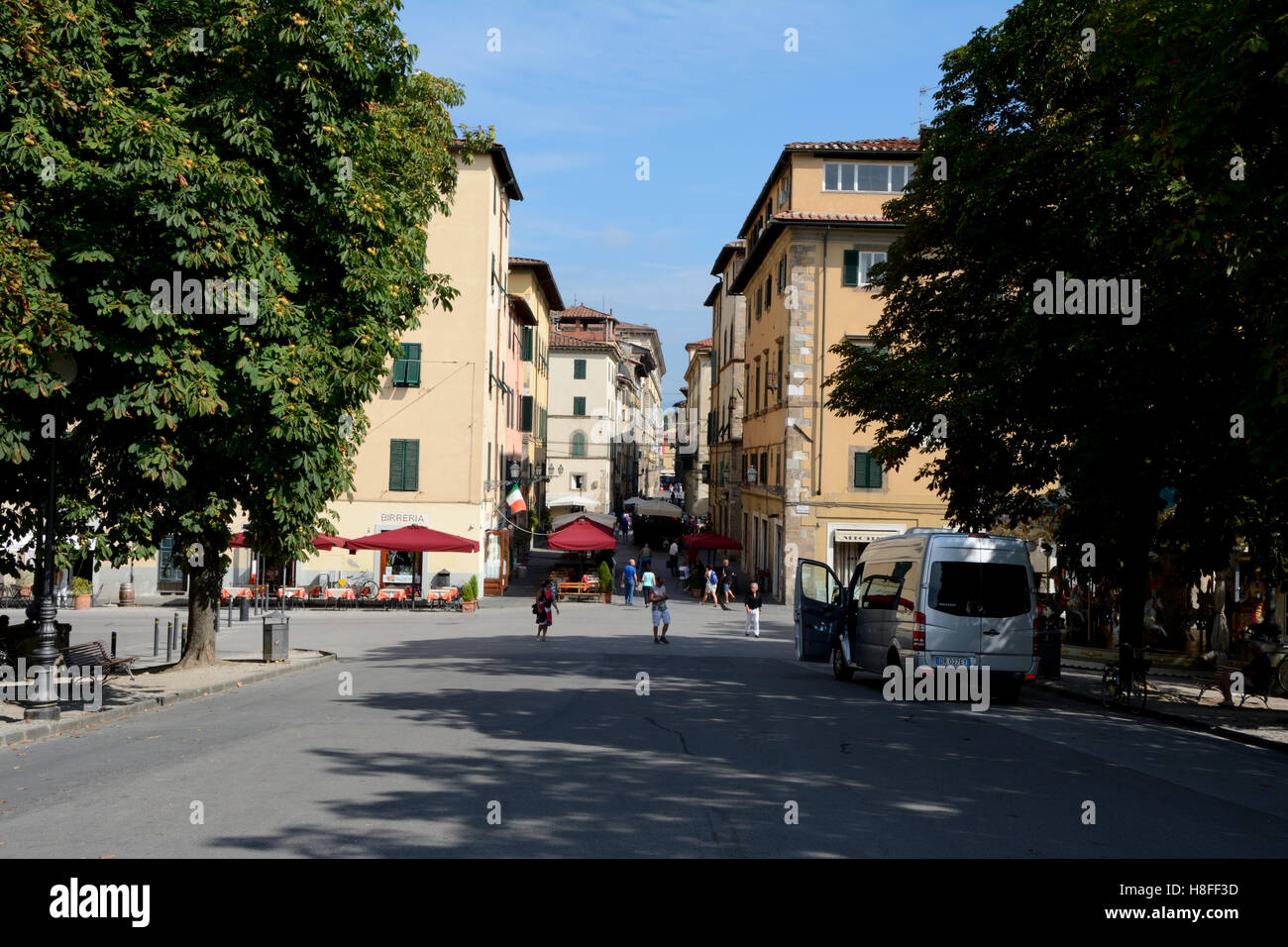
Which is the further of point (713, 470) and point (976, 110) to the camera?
point (713, 470)

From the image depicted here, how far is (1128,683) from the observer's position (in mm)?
17047

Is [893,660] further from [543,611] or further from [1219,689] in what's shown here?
[543,611]

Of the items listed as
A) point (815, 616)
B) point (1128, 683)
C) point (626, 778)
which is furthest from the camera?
point (815, 616)

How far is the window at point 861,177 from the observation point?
1635 inches

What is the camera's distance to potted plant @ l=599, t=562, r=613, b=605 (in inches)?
1646

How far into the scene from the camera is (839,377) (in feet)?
75.8

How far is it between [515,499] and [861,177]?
67.1 ft

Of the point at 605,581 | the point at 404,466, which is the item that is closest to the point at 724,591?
the point at 605,581

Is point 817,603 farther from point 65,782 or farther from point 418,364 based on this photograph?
point 418,364

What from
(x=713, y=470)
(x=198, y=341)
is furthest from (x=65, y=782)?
(x=713, y=470)

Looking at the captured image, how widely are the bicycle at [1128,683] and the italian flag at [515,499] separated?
112 feet

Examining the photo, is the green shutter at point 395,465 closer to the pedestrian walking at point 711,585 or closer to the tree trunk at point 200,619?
the pedestrian walking at point 711,585

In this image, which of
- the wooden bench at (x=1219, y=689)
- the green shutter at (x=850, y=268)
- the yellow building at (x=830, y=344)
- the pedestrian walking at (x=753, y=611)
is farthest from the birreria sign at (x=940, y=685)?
the green shutter at (x=850, y=268)

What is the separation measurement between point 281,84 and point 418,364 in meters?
25.0
